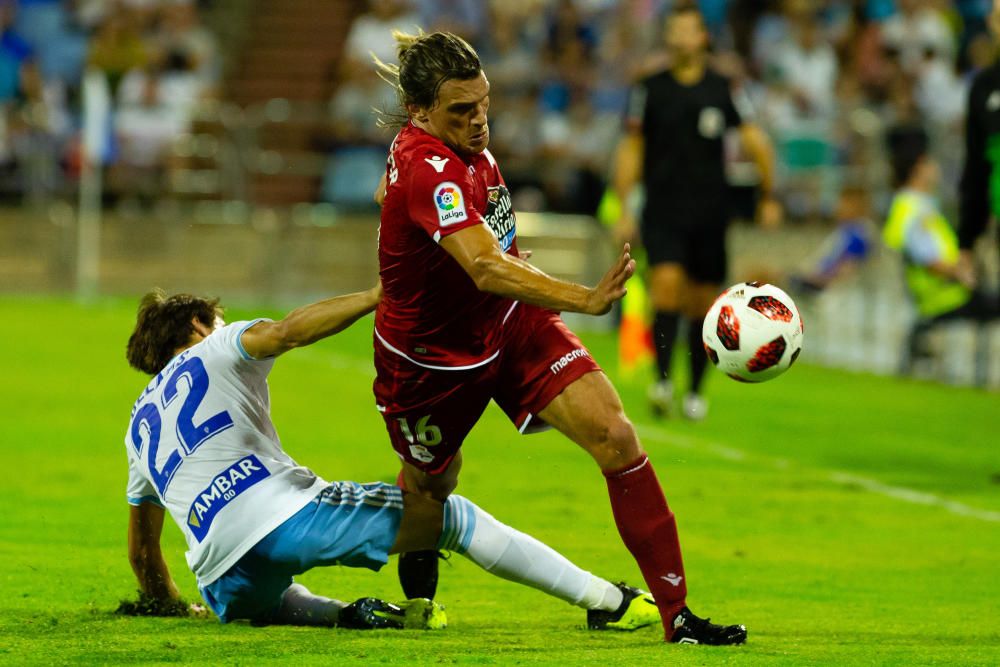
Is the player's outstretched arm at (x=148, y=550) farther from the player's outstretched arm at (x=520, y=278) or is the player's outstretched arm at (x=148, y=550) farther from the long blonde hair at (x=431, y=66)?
the long blonde hair at (x=431, y=66)

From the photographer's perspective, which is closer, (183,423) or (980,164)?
(183,423)

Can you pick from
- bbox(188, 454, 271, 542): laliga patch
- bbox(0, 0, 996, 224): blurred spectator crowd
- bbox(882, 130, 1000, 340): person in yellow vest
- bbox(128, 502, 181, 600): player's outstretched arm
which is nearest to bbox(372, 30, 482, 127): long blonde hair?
bbox(188, 454, 271, 542): laliga patch

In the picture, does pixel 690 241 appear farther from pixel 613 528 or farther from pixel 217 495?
pixel 217 495

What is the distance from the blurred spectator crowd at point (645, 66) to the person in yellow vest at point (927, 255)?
15.6 feet

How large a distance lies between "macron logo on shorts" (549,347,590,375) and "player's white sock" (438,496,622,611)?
21.0 inches

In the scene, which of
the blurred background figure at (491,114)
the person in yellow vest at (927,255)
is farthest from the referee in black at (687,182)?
the blurred background figure at (491,114)

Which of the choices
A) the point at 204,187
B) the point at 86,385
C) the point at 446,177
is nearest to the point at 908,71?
the point at 204,187

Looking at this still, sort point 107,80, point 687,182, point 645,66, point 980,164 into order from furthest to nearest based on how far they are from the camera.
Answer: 1. point 107,80
2. point 645,66
3. point 687,182
4. point 980,164

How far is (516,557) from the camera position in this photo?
225 inches

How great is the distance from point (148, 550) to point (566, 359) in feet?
5.00

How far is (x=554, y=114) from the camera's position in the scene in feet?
→ 75.8

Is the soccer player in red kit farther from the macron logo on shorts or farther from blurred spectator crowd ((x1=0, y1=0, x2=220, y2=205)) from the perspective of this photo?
blurred spectator crowd ((x1=0, y1=0, x2=220, y2=205))

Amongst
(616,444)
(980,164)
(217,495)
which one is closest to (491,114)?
(980,164)

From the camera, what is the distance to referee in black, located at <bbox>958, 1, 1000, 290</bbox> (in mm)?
9891
